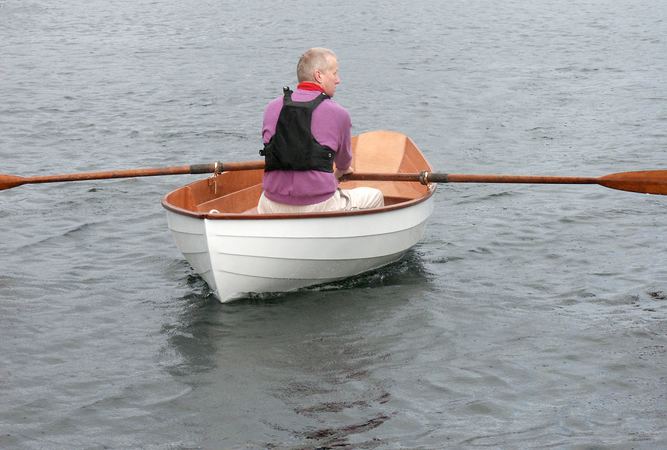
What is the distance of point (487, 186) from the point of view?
45.3 feet

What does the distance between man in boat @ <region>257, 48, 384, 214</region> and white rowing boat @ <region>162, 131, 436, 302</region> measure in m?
0.28

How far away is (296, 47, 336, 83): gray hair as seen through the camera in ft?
28.6

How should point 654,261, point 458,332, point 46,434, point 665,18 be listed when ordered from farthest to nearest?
point 665,18 < point 654,261 < point 458,332 < point 46,434

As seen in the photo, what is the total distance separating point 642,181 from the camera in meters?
9.16

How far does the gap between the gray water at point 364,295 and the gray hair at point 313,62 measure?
6.00 feet

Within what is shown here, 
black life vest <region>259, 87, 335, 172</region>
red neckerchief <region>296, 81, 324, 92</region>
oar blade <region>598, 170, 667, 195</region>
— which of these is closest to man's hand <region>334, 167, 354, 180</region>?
black life vest <region>259, 87, 335, 172</region>

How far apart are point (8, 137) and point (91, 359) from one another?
29.6 ft

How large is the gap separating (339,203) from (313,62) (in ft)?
3.86

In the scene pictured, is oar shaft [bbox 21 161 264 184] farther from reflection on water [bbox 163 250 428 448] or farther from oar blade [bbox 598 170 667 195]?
oar blade [bbox 598 170 667 195]

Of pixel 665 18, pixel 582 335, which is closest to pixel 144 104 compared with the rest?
pixel 582 335

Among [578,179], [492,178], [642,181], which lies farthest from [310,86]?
[642,181]

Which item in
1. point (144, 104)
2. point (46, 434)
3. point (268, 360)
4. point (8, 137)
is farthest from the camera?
point (144, 104)

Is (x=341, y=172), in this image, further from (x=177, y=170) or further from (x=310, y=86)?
(x=177, y=170)

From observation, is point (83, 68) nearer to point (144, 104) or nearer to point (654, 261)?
point (144, 104)
